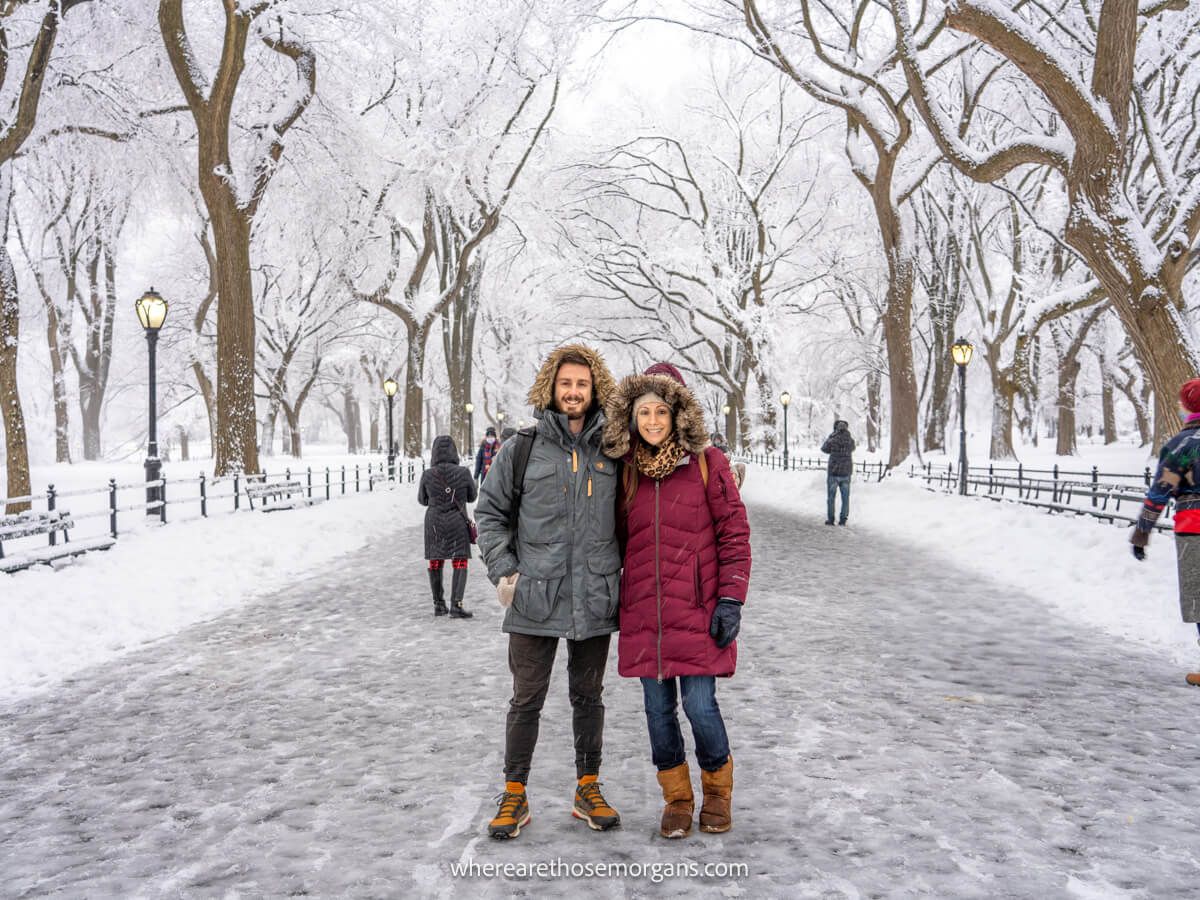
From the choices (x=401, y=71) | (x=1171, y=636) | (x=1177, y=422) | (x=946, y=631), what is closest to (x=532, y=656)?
(x=946, y=631)

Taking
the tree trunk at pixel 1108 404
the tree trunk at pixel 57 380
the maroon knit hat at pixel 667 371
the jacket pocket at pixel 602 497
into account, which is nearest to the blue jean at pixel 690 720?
the jacket pocket at pixel 602 497

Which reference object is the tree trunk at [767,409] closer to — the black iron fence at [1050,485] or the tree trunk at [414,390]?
the black iron fence at [1050,485]

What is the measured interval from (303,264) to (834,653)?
38565mm

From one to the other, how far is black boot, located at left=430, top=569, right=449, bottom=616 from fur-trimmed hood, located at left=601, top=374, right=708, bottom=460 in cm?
578

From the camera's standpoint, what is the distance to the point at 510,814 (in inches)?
157

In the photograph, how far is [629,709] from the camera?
5.99 m

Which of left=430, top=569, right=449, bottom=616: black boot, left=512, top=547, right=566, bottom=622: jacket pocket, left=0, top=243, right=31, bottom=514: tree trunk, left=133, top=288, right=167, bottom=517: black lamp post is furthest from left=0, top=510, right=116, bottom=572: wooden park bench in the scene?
left=512, top=547, right=566, bottom=622: jacket pocket

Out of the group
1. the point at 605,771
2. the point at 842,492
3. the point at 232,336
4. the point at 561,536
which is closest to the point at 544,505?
the point at 561,536

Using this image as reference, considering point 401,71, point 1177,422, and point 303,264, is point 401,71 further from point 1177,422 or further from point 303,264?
point 1177,422

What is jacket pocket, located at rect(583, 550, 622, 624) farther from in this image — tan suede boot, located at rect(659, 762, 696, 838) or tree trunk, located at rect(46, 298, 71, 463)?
tree trunk, located at rect(46, 298, 71, 463)

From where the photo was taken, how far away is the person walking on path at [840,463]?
17234mm

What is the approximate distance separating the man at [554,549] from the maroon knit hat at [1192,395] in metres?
4.55

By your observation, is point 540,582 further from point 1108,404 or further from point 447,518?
point 1108,404

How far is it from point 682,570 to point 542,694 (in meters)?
0.91
